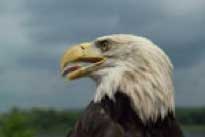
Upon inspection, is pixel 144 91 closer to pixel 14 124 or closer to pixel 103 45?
pixel 103 45

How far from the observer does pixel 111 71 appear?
7.47 m

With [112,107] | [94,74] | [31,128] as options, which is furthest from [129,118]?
[31,128]

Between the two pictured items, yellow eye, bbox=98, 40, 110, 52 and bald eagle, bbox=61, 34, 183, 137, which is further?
yellow eye, bbox=98, 40, 110, 52

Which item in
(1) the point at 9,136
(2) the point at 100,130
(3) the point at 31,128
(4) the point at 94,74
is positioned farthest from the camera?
(3) the point at 31,128

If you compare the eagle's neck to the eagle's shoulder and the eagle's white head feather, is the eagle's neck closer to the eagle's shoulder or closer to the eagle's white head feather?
the eagle's white head feather

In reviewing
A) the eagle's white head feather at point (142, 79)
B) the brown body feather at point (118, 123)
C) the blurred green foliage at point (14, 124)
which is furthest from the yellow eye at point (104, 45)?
the blurred green foliage at point (14, 124)

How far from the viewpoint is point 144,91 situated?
721 centimetres

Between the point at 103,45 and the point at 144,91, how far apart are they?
2.58 feet

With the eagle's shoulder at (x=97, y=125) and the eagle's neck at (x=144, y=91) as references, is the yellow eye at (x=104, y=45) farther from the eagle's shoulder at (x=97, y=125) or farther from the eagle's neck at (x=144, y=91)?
the eagle's shoulder at (x=97, y=125)

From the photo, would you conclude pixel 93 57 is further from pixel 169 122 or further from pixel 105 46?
pixel 169 122

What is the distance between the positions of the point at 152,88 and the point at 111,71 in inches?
17.8

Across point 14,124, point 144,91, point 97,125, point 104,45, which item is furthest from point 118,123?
point 14,124

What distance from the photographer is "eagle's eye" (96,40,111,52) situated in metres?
7.74

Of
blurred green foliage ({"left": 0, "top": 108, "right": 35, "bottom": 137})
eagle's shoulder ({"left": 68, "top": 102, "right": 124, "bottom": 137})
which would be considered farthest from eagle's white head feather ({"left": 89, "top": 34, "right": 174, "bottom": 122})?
blurred green foliage ({"left": 0, "top": 108, "right": 35, "bottom": 137})
